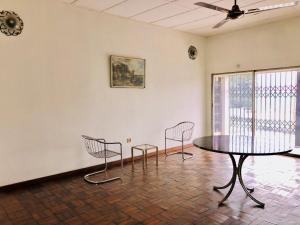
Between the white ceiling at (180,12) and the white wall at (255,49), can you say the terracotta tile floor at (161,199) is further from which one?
the white ceiling at (180,12)

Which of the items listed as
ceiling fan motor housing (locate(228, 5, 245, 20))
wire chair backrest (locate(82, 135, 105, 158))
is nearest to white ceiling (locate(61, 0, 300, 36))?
ceiling fan motor housing (locate(228, 5, 245, 20))

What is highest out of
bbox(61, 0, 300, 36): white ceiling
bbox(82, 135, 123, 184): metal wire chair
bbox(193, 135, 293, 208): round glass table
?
bbox(61, 0, 300, 36): white ceiling

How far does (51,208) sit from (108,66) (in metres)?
2.48

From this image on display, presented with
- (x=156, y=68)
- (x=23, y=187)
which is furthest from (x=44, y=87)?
(x=156, y=68)

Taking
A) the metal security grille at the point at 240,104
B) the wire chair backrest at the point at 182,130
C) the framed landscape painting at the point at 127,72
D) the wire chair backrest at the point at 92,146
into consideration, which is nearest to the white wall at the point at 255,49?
the metal security grille at the point at 240,104

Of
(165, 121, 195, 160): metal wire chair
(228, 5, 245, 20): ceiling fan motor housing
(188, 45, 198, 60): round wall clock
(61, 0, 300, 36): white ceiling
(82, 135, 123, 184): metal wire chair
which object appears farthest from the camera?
(188, 45, 198, 60): round wall clock

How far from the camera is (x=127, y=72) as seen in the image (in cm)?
468

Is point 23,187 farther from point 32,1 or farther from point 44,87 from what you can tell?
point 32,1

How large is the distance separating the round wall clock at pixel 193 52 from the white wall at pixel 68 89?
0.66 m

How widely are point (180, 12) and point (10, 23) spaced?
2.65 meters

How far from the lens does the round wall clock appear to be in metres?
5.87

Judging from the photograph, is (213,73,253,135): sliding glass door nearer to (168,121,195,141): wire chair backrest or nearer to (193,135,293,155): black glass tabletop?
(168,121,195,141): wire chair backrest

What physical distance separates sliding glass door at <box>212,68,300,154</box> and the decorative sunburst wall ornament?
442cm

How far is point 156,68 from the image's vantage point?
17.1 ft
